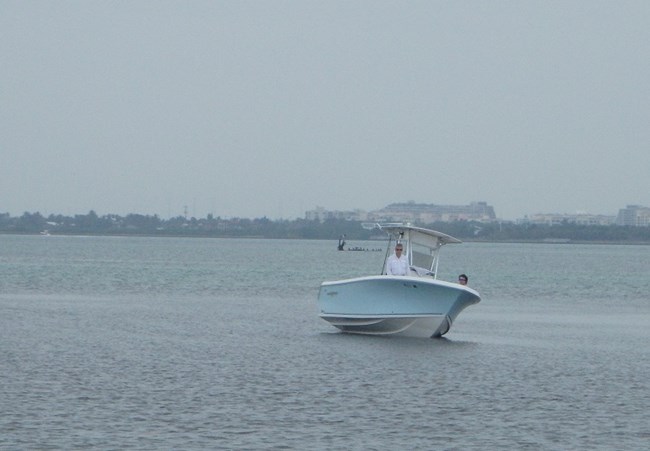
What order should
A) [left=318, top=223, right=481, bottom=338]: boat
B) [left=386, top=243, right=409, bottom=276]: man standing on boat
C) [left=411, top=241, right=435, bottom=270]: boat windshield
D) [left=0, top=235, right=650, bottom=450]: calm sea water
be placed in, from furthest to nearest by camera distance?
[left=411, top=241, right=435, bottom=270]: boat windshield, [left=386, top=243, right=409, bottom=276]: man standing on boat, [left=318, top=223, right=481, bottom=338]: boat, [left=0, top=235, right=650, bottom=450]: calm sea water

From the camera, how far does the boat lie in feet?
123

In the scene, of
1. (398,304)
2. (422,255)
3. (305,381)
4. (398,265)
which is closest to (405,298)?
(398,304)

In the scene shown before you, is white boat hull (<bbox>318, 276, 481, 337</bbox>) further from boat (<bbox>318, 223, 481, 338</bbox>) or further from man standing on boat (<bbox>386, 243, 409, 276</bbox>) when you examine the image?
man standing on boat (<bbox>386, 243, 409, 276</bbox>)

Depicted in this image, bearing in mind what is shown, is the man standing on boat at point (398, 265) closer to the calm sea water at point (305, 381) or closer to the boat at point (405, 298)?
the boat at point (405, 298)

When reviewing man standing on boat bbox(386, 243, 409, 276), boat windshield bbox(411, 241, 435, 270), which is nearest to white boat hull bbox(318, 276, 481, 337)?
man standing on boat bbox(386, 243, 409, 276)

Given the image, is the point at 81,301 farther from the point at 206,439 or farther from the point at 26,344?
the point at 206,439

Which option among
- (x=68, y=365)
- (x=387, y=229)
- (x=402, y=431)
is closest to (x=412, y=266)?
(x=387, y=229)

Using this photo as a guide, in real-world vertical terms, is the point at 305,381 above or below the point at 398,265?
below

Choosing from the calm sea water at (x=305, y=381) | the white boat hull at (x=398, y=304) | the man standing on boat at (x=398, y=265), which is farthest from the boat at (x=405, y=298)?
the calm sea water at (x=305, y=381)

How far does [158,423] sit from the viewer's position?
22.4 m

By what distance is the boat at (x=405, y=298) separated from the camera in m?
37.4

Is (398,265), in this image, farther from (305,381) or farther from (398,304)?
(305,381)

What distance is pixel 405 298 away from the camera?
37.9 m

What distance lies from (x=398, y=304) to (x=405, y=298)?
0.41m
